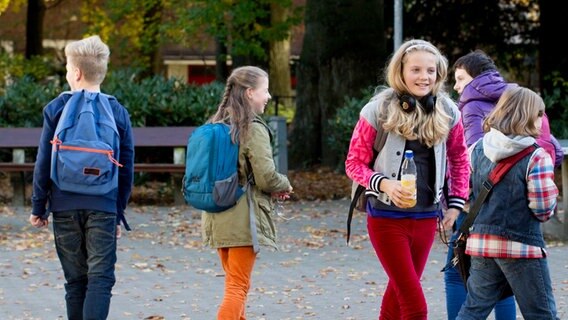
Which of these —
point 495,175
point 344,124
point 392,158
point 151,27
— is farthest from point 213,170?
point 151,27

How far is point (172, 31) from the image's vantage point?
29516 mm

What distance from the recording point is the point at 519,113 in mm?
6262

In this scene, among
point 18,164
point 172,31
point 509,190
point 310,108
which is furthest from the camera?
point 172,31

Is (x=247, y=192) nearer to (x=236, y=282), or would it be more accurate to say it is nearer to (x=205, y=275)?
(x=236, y=282)

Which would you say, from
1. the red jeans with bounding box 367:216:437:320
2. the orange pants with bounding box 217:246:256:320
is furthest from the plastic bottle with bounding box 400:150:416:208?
the orange pants with bounding box 217:246:256:320

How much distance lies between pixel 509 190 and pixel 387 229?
617 mm

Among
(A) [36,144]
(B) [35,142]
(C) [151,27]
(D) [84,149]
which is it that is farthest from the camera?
(C) [151,27]

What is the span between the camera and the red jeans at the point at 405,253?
6.30 m

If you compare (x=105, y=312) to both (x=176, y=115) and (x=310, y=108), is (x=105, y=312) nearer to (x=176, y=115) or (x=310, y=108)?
(x=176, y=115)

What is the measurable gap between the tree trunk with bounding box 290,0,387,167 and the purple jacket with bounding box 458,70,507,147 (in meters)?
13.0

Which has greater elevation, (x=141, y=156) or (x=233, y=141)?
(x=233, y=141)

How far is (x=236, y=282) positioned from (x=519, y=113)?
177cm

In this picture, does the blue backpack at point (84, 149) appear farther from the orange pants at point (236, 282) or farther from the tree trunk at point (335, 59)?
the tree trunk at point (335, 59)

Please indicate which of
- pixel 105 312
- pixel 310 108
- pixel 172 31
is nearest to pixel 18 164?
pixel 310 108
